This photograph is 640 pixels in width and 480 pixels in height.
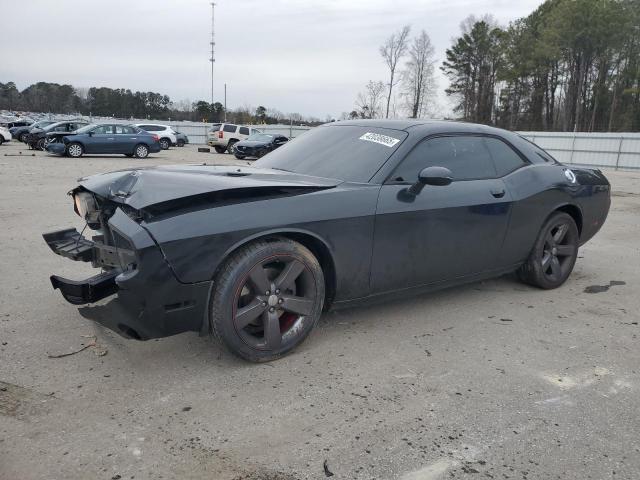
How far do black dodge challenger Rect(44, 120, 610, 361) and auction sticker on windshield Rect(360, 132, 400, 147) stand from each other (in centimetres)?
2

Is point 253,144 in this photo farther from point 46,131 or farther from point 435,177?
point 435,177

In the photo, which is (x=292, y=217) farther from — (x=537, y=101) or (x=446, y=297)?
(x=537, y=101)

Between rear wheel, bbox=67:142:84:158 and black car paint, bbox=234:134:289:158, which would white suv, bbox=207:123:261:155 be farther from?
rear wheel, bbox=67:142:84:158

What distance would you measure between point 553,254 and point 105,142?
65.2 feet

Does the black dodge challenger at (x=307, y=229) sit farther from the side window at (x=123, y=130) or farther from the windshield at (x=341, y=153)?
the side window at (x=123, y=130)

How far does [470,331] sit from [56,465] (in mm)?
2724

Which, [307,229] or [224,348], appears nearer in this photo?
[307,229]

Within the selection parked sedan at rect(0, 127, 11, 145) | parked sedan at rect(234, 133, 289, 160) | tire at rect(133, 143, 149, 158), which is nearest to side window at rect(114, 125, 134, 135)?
tire at rect(133, 143, 149, 158)

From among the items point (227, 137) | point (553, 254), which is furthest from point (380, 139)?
point (227, 137)

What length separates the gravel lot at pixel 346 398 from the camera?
2229mm

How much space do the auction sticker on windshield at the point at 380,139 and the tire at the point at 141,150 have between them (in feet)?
64.8

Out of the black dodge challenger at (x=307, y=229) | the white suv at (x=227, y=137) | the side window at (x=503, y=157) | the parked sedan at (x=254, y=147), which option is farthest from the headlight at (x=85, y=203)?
the white suv at (x=227, y=137)

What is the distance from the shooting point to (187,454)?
226cm

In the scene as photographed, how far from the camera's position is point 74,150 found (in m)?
20.3
